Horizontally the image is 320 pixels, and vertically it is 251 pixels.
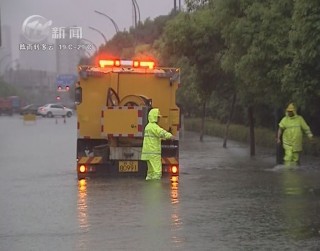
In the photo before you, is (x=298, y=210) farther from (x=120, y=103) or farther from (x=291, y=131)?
(x=291, y=131)

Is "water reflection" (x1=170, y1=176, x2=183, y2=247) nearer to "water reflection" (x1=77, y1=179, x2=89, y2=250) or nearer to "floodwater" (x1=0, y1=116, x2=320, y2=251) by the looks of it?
"floodwater" (x1=0, y1=116, x2=320, y2=251)

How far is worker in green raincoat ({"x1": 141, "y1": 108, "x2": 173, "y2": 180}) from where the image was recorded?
49.4 feet

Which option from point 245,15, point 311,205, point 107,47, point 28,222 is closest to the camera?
point 28,222

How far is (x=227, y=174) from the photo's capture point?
17391 mm

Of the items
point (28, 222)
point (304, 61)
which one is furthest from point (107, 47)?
point (28, 222)

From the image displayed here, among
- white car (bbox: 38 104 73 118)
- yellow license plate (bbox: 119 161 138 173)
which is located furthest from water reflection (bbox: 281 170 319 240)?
white car (bbox: 38 104 73 118)

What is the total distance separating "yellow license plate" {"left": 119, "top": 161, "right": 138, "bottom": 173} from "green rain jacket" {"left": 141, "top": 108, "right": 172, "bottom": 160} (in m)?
0.64

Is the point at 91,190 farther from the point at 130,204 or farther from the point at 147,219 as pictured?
the point at 147,219

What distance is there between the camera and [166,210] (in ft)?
36.8

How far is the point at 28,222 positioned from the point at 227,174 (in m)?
7.85

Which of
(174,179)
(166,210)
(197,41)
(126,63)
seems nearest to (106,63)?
(126,63)

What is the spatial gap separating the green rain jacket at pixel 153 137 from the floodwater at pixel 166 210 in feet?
2.08

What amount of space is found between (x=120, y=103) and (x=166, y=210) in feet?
17.9

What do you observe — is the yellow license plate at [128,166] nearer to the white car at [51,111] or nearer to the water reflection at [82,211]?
the water reflection at [82,211]
